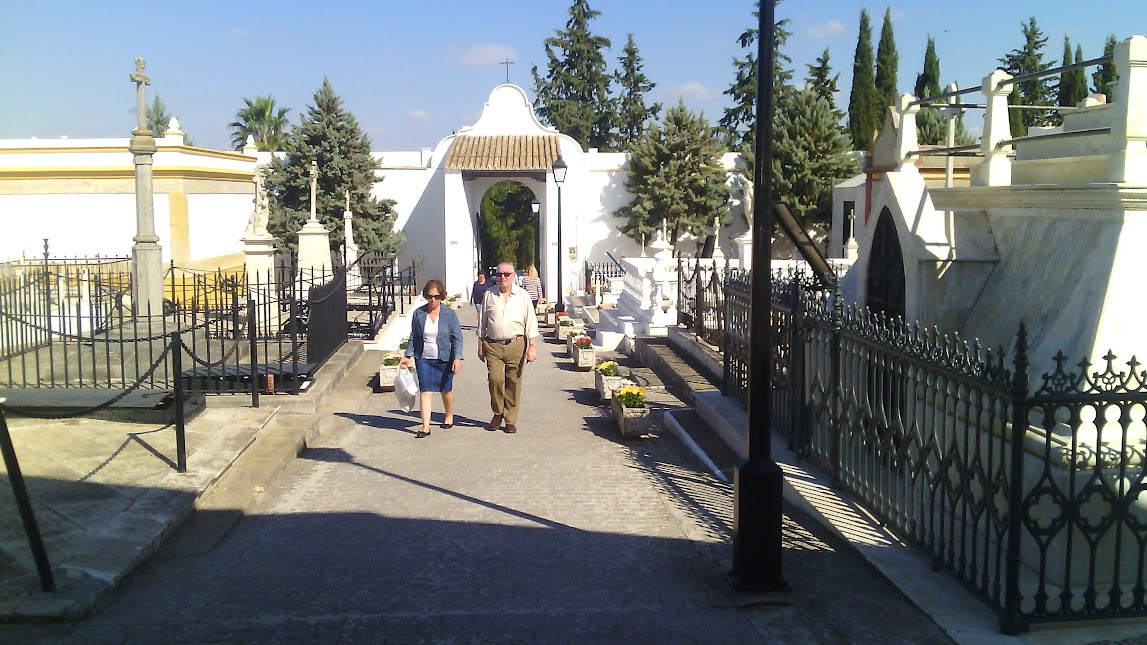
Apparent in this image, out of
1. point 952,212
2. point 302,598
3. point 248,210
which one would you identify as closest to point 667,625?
point 302,598

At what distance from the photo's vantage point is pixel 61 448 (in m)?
7.87

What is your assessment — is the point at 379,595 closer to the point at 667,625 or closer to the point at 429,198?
the point at 667,625

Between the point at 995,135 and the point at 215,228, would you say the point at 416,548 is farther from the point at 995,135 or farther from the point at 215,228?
the point at 215,228

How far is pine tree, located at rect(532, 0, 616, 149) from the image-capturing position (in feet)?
174

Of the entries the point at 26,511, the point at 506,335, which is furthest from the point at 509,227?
the point at 26,511

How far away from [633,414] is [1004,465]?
562cm

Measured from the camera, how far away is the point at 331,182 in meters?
35.5

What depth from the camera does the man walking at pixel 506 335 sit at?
9.98 meters

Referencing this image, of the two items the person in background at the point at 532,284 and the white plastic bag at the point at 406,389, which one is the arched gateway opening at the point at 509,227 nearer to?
the person in background at the point at 532,284

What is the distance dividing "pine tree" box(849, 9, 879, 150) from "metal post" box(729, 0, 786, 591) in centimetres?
3593

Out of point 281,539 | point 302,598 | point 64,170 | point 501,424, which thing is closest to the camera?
point 302,598

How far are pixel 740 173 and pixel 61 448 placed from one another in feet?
97.4

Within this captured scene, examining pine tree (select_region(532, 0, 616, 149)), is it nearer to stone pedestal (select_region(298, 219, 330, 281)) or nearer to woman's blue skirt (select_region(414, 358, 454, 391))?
stone pedestal (select_region(298, 219, 330, 281))

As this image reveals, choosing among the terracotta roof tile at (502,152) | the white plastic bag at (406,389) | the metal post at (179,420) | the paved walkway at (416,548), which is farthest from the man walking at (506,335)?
the terracotta roof tile at (502,152)
